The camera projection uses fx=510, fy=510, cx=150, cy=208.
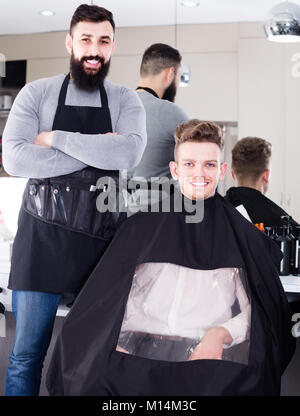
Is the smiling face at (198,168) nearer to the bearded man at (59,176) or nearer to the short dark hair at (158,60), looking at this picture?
the bearded man at (59,176)

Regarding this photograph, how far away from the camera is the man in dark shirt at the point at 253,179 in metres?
2.27

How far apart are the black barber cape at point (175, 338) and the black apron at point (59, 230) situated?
0.09 meters

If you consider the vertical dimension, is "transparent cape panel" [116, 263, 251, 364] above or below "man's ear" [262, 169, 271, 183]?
below

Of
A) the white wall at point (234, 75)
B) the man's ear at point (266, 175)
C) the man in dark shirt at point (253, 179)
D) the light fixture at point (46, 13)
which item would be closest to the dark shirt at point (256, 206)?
the man in dark shirt at point (253, 179)

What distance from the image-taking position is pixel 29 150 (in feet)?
5.42

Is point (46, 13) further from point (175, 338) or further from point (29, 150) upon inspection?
point (175, 338)

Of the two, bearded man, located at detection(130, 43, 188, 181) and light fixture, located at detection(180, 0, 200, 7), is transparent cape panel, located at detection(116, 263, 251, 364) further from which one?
light fixture, located at detection(180, 0, 200, 7)

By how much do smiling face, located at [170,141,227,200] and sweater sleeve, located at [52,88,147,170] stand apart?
0.53 ft

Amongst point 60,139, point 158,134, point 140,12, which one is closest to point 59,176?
point 60,139

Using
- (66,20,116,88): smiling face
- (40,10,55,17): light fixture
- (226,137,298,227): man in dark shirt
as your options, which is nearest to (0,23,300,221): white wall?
(40,10,55,17): light fixture

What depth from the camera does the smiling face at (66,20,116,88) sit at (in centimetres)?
174

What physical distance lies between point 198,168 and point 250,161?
0.78 metres

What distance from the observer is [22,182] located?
2.52m
